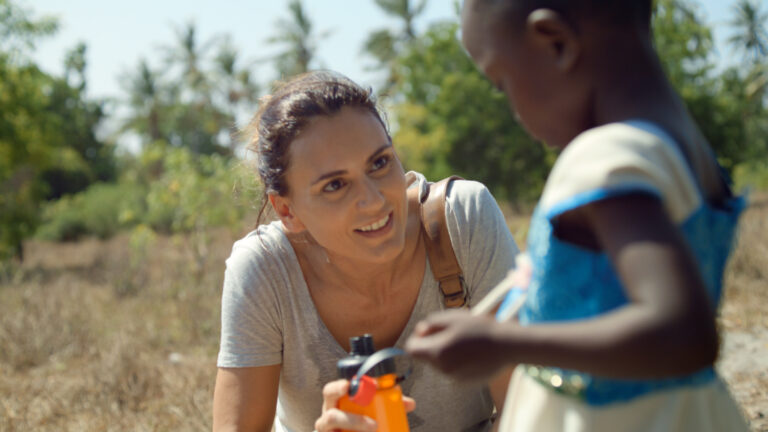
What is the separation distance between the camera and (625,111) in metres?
0.91

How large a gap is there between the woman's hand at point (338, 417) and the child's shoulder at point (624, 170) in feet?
2.42

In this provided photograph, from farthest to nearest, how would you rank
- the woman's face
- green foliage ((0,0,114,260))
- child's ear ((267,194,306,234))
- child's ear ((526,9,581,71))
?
green foliage ((0,0,114,260)) < child's ear ((267,194,306,234)) < the woman's face < child's ear ((526,9,581,71))

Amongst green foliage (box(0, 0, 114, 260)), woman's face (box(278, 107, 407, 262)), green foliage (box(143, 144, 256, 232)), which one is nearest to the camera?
woman's face (box(278, 107, 407, 262))

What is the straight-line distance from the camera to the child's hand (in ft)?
2.76

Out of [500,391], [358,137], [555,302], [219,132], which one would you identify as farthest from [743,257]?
[219,132]

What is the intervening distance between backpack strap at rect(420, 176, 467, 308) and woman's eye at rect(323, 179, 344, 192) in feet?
1.10

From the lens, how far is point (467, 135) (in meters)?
22.4

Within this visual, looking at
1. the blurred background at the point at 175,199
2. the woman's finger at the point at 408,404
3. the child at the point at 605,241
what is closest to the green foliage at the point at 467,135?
the blurred background at the point at 175,199

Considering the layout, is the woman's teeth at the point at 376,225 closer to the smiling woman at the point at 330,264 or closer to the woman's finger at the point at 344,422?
the smiling woman at the point at 330,264

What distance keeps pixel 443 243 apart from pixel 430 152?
21567 millimetres

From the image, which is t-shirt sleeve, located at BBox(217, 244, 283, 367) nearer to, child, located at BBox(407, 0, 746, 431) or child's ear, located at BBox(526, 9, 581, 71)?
child, located at BBox(407, 0, 746, 431)

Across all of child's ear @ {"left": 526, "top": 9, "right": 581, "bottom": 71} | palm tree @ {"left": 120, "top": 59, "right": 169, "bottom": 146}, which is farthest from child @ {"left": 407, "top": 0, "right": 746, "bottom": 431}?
palm tree @ {"left": 120, "top": 59, "right": 169, "bottom": 146}

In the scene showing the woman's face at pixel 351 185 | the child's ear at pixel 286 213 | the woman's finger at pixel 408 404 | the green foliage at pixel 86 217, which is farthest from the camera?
the green foliage at pixel 86 217

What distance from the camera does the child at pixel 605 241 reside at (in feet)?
2.52
